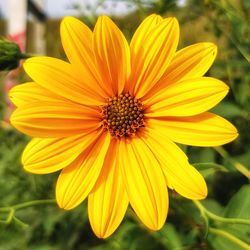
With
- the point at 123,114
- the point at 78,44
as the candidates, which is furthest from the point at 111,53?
the point at 123,114

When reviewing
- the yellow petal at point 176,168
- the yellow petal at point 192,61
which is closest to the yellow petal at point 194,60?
the yellow petal at point 192,61

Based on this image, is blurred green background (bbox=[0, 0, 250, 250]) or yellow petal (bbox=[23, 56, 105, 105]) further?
blurred green background (bbox=[0, 0, 250, 250])

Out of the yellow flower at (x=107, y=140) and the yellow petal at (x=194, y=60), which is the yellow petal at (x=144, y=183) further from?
the yellow petal at (x=194, y=60)

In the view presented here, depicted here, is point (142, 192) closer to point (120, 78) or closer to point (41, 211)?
point (120, 78)

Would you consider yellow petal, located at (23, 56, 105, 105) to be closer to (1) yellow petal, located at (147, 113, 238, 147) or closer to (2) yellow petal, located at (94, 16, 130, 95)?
(2) yellow petal, located at (94, 16, 130, 95)

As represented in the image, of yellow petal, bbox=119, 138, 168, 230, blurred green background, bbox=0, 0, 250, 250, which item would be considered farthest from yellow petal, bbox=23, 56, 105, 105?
blurred green background, bbox=0, 0, 250, 250

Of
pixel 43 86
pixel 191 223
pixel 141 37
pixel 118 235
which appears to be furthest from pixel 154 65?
pixel 118 235
